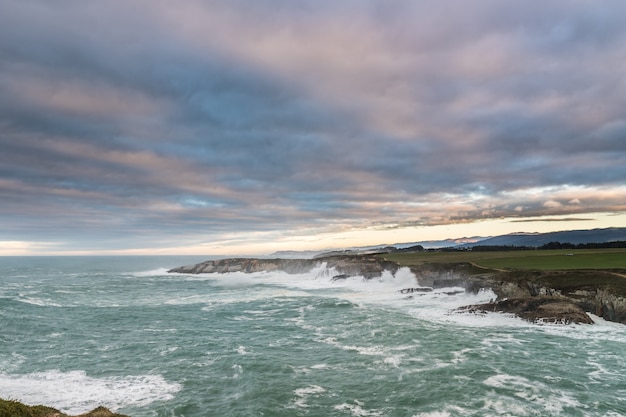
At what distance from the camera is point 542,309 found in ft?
136

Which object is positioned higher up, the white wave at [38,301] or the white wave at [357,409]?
the white wave at [38,301]

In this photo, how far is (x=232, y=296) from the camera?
71.4m

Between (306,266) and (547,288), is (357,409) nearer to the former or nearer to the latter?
(547,288)

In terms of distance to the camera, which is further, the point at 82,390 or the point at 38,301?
the point at 38,301

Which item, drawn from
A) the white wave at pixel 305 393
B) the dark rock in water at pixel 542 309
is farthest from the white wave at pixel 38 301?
the dark rock in water at pixel 542 309

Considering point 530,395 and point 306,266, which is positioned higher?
point 306,266

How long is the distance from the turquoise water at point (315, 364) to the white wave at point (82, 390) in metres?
0.11

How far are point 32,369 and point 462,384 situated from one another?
28.8 m

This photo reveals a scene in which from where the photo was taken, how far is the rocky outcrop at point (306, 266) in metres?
94.3

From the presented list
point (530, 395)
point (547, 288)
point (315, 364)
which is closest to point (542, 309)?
point (547, 288)

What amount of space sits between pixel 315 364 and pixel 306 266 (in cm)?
9952

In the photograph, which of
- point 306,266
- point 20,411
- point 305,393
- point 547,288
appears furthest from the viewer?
point 306,266

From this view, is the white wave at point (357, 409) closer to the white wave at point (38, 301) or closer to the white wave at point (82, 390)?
the white wave at point (82, 390)

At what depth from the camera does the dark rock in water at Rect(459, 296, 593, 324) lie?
39375 millimetres
